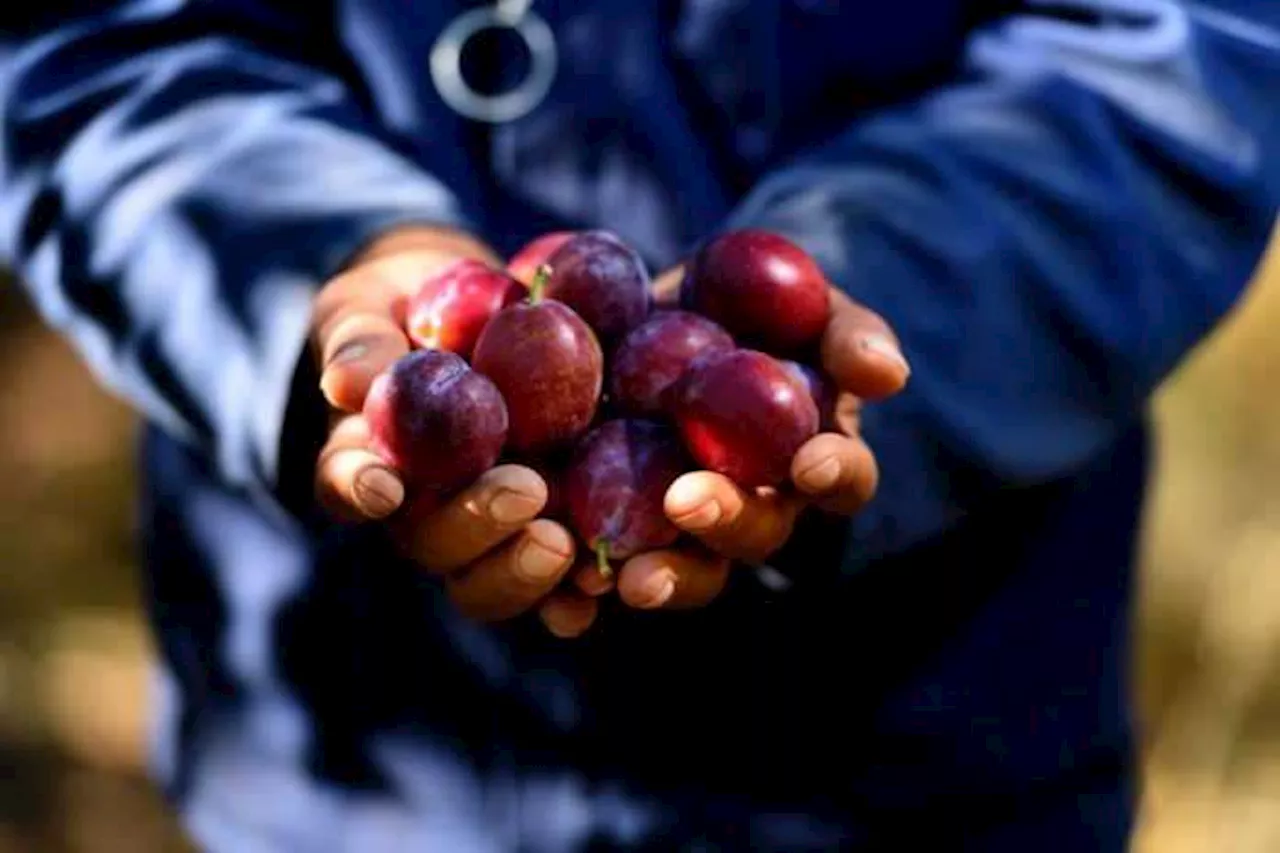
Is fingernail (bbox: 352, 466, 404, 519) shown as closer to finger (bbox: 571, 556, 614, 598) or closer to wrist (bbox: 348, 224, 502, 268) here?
finger (bbox: 571, 556, 614, 598)

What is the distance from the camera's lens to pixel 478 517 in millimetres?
815

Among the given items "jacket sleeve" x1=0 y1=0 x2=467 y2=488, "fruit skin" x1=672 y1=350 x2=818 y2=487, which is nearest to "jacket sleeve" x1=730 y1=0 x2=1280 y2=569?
"fruit skin" x1=672 y1=350 x2=818 y2=487

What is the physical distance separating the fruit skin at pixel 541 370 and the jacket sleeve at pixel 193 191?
0.12 m

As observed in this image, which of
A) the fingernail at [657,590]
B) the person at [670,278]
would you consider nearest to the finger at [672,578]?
the fingernail at [657,590]

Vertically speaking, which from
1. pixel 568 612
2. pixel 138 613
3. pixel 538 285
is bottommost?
pixel 138 613

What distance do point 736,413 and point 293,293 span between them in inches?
9.5

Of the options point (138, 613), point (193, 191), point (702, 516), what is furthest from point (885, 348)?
point (138, 613)

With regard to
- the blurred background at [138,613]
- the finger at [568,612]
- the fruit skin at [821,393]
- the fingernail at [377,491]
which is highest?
the fingernail at [377,491]

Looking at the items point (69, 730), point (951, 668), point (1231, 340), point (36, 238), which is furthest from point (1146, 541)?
point (36, 238)

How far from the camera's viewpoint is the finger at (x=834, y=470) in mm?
837

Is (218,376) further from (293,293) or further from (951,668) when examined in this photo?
(951,668)

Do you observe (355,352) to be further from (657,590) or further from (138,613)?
(138,613)

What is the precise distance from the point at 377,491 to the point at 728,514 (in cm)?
14

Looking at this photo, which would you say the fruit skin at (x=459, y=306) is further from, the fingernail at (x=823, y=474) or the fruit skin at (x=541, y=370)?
the fingernail at (x=823, y=474)
